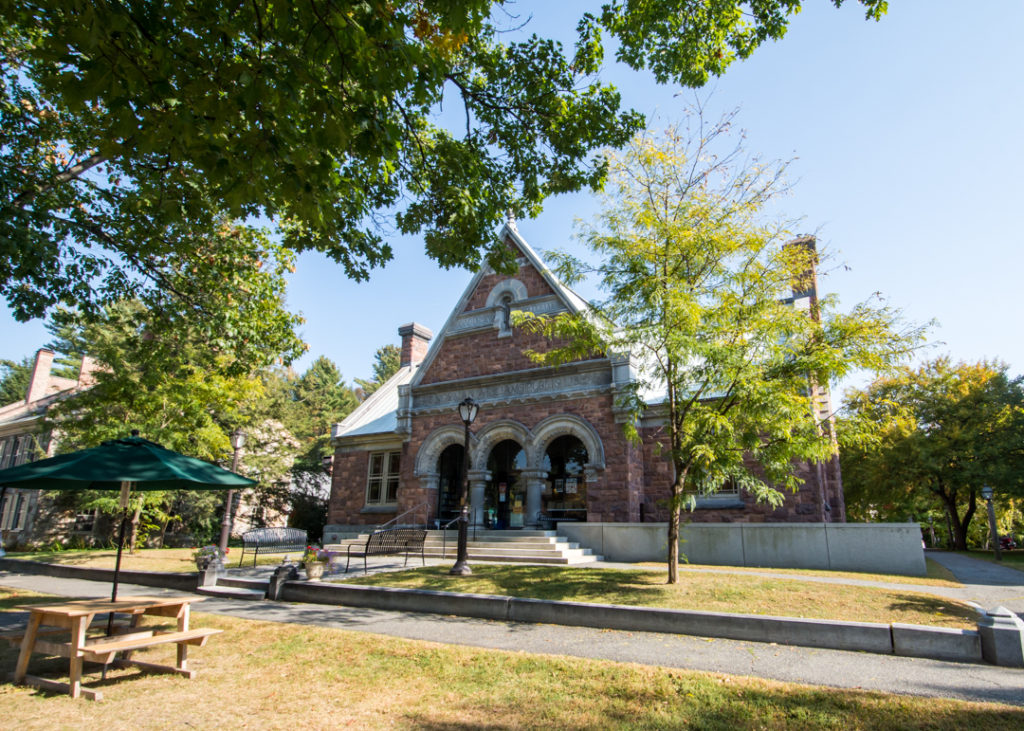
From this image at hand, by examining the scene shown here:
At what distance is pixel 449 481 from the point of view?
68.8 ft

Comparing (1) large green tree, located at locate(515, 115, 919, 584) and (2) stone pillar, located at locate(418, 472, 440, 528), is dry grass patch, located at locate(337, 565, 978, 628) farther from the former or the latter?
(2) stone pillar, located at locate(418, 472, 440, 528)

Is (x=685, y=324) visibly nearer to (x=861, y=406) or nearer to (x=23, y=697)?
(x=861, y=406)

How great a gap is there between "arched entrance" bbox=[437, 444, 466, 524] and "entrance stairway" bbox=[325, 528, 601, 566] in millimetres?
2815

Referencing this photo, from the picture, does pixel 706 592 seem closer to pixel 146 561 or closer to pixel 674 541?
pixel 674 541

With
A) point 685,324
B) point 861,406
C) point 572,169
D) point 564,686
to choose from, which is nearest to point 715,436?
point 685,324

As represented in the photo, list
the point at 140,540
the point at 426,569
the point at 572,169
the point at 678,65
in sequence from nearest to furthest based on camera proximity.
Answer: the point at 678,65, the point at 572,169, the point at 426,569, the point at 140,540

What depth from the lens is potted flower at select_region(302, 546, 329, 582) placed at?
11540mm

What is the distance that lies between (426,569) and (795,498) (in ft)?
32.6

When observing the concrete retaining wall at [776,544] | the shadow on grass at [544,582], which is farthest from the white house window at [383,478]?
the shadow on grass at [544,582]

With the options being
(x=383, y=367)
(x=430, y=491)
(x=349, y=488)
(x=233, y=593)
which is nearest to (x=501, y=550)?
(x=430, y=491)

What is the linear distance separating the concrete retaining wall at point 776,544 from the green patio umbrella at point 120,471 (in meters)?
9.64

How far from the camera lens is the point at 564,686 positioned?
5.44 m

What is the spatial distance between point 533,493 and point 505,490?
3.09m

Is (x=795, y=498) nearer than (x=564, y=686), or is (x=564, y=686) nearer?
(x=564, y=686)
